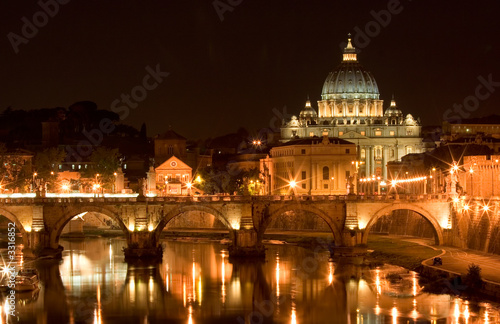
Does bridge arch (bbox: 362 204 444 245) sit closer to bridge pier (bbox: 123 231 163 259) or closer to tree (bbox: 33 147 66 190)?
bridge pier (bbox: 123 231 163 259)

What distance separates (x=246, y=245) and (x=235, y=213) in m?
2.52

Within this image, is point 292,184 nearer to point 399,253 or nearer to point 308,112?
point 308,112

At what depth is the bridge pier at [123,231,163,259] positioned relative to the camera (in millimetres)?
73812

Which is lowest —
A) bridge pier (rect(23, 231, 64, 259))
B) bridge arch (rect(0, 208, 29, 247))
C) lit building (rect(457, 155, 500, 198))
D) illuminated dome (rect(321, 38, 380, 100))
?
bridge pier (rect(23, 231, 64, 259))

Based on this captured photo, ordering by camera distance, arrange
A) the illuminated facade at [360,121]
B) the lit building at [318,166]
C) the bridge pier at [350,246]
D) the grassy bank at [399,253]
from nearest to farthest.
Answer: the grassy bank at [399,253], the bridge pier at [350,246], the lit building at [318,166], the illuminated facade at [360,121]

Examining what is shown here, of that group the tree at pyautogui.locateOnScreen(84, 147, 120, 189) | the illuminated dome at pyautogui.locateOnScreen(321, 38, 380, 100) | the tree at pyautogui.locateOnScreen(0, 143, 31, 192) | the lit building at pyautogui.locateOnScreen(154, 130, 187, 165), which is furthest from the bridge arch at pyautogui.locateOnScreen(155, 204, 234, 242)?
the illuminated dome at pyautogui.locateOnScreen(321, 38, 380, 100)

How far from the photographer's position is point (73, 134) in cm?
16650

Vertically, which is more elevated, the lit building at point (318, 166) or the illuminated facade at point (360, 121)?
the illuminated facade at point (360, 121)

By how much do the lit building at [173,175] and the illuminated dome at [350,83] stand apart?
215ft

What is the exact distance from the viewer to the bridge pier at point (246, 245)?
241 ft

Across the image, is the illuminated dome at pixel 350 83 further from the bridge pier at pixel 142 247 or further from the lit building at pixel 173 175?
the bridge pier at pixel 142 247

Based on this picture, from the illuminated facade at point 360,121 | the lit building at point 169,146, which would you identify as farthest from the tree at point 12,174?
the illuminated facade at point 360,121

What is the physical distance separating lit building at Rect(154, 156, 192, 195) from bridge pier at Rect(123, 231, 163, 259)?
4269 cm

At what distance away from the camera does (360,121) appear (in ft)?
574
